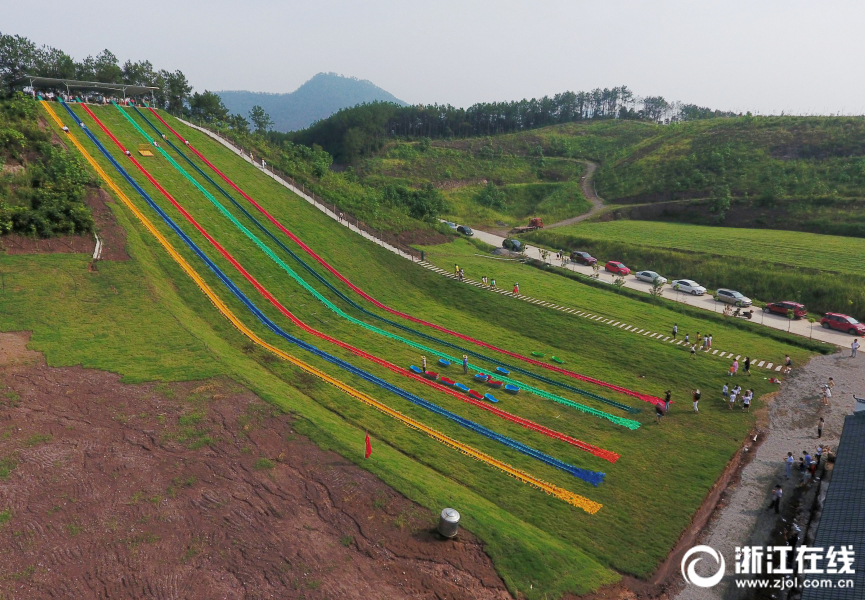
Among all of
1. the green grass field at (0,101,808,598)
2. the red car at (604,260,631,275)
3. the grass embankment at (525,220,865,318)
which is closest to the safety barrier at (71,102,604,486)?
the green grass field at (0,101,808,598)

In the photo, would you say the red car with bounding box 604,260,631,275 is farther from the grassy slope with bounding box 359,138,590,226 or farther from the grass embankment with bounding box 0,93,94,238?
the grass embankment with bounding box 0,93,94,238

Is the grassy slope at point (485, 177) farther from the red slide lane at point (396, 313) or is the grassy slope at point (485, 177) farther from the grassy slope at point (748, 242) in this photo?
the red slide lane at point (396, 313)

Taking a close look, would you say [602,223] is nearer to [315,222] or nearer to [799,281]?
[799,281]

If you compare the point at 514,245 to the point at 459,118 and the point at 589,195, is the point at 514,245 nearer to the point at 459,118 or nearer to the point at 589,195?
the point at 589,195

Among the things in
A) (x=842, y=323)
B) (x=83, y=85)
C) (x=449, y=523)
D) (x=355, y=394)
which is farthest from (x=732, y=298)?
(x=83, y=85)

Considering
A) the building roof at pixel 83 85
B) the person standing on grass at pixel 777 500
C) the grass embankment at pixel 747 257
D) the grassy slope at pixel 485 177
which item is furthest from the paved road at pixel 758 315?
the building roof at pixel 83 85
